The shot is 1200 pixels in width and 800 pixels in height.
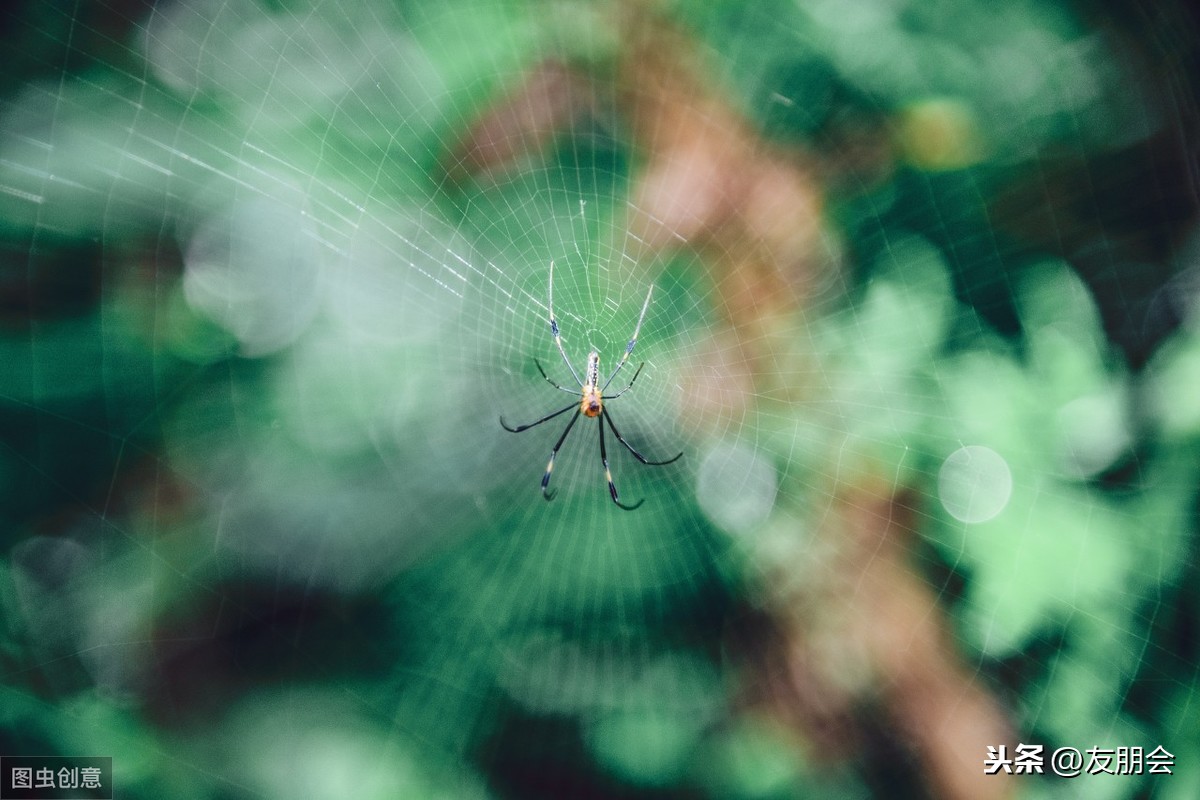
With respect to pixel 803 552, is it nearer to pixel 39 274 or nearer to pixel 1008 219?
pixel 1008 219

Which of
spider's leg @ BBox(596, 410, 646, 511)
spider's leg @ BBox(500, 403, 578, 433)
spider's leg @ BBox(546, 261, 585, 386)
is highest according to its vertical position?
spider's leg @ BBox(546, 261, 585, 386)

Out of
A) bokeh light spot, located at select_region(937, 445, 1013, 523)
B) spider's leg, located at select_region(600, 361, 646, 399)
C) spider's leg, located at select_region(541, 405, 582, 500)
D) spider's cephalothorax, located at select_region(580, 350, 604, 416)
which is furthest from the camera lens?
spider's cephalothorax, located at select_region(580, 350, 604, 416)

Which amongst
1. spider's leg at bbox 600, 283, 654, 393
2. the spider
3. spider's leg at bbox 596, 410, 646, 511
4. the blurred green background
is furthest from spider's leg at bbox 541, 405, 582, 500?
the blurred green background

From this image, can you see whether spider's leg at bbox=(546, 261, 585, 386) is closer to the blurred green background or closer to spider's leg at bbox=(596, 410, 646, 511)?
spider's leg at bbox=(596, 410, 646, 511)

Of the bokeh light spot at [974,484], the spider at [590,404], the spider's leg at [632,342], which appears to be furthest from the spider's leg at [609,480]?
the bokeh light spot at [974,484]

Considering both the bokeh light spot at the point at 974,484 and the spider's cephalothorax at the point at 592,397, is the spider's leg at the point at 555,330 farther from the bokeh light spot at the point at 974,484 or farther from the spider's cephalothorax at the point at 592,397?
the bokeh light spot at the point at 974,484

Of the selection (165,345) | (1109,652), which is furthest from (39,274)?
(1109,652)
